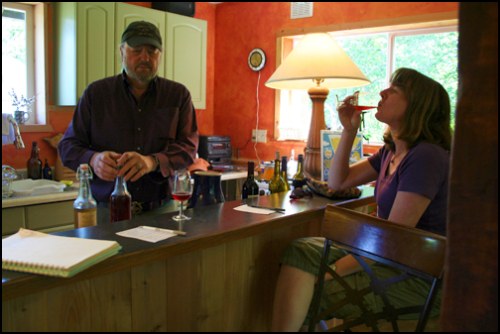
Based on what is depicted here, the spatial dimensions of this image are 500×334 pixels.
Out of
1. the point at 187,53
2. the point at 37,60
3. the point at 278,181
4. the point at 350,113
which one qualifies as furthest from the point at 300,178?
Answer: the point at 37,60

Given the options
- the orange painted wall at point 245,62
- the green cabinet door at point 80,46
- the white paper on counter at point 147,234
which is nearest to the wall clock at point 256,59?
the orange painted wall at point 245,62

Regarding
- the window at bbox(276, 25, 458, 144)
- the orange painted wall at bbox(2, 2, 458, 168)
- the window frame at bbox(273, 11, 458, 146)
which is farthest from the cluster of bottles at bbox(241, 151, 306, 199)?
the orange painted wall at bbox(2, 2, 458, 168)

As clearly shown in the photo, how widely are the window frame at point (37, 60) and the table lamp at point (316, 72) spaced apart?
7.14ft

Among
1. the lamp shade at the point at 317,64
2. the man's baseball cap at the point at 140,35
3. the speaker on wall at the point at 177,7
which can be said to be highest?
the speaker on wall at the point at 177,7

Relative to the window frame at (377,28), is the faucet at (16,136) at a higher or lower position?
lower

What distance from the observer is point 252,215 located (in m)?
1.61

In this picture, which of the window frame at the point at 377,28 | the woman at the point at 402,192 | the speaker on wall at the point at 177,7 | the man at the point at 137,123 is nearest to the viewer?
the woman at the point at 402,192

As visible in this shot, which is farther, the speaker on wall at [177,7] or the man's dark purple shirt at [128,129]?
the speaker on wall at [177,7]

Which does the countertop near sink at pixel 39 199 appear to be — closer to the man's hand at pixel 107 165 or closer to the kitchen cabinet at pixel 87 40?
the kitchen cabinet at pixel 87 40

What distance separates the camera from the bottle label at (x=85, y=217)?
150 centimetres

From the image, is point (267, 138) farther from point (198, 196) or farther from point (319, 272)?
point (319, 272)

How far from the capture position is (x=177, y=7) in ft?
13.4

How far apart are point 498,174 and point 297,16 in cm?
394

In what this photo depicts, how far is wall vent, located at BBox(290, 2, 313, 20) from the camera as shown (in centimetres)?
411
